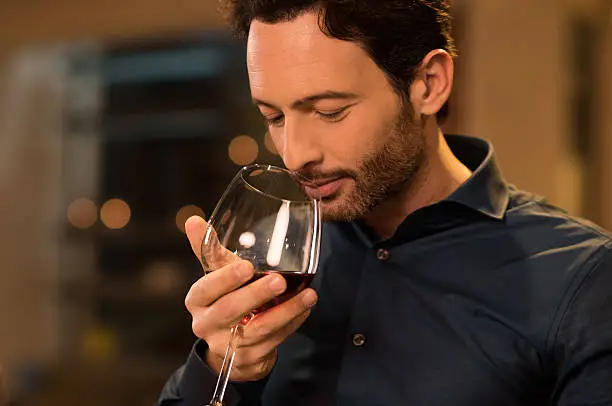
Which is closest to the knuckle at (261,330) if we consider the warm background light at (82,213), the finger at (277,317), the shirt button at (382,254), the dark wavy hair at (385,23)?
the finger at (277,317)

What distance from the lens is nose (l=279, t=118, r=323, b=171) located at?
4.11 feet

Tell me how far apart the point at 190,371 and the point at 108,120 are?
367 centimetres

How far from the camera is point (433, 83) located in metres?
1.40

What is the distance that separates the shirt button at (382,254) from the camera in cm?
138

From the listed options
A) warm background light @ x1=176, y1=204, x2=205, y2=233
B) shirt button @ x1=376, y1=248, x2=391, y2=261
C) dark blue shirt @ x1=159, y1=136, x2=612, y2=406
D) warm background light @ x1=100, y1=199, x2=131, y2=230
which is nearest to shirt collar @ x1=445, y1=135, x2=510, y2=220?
dark blue shirt @ x1=159, y1=136, x2=612, y2=406

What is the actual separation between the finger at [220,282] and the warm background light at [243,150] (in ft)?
11.0

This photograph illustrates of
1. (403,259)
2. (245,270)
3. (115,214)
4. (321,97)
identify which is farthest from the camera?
(115,214)

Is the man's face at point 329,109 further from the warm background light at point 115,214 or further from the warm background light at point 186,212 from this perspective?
the warm background light at point 115,214

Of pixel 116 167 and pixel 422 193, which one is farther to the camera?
pixel 116 167

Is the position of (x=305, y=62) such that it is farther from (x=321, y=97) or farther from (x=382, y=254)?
(x=382, y=254)

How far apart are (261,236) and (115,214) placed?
3.73 m

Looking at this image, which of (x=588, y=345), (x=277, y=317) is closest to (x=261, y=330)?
(x=277, y=317)

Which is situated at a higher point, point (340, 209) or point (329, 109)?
point (329, 109)

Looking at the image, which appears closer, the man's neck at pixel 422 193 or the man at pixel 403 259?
the man at pixel 403 259
